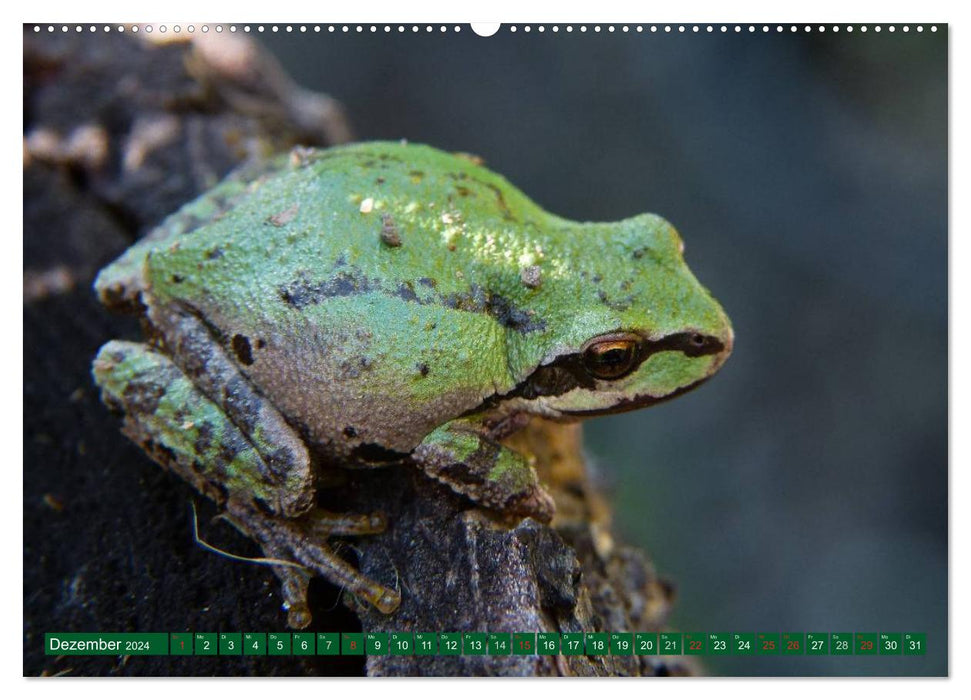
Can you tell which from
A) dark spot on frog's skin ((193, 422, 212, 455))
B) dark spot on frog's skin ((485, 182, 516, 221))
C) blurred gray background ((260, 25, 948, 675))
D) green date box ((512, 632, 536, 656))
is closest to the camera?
green date box ((512, 632, 536, 656))

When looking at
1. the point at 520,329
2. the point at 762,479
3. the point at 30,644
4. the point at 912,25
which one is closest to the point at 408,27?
the point at 520,329

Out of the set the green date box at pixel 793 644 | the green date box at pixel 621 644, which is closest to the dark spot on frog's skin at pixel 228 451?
the green date box at pixel 621 644

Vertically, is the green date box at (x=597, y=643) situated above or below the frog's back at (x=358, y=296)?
below

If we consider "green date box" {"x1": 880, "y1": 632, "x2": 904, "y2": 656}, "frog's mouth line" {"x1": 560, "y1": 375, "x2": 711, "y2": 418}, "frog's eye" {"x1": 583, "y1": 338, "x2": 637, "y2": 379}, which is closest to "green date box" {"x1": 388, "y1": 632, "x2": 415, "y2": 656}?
"frog's mouth line" {"x1": 560, "y1": 375, "x2": 711, "y2": 418}

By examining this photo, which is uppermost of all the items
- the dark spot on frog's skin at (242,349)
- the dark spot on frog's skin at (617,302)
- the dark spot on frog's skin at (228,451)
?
the dark spot on frog's skin at (617,302)

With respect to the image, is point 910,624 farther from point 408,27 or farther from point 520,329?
point 408,27

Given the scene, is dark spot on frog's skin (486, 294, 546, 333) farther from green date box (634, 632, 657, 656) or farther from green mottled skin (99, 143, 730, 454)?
green date box (634, 632, 657, 656)

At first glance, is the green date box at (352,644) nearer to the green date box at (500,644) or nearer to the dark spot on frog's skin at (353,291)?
the green date box at (500,644)

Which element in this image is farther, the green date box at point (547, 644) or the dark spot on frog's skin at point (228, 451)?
the dark spot on frog's skin at point (228, 451)
